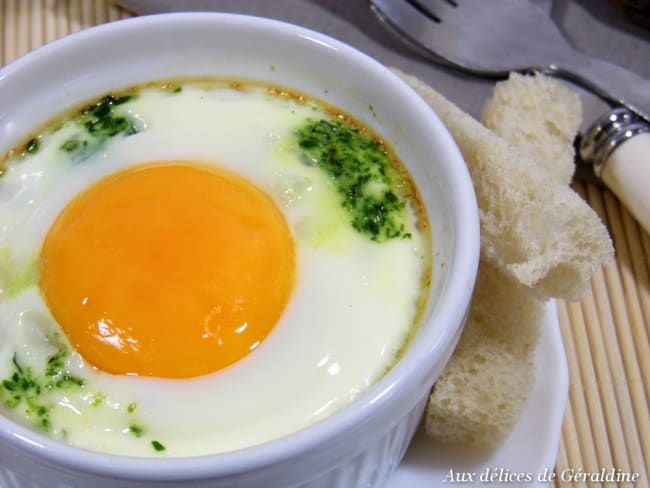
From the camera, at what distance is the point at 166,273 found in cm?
115

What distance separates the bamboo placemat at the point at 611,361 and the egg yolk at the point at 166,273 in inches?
21.7

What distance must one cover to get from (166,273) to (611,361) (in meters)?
1.01

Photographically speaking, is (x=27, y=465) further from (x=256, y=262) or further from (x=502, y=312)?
(x=502, y=312)

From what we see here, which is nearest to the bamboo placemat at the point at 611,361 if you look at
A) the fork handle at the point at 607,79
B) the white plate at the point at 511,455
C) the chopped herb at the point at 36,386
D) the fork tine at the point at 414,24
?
the white plate at the point at 511,455

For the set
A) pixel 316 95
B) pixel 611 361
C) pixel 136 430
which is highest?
pixel 316 95

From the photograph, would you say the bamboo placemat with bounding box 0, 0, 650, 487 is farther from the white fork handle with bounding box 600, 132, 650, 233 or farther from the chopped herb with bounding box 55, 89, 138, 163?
the chopped herb with bounding box 55, 89, 138, 163

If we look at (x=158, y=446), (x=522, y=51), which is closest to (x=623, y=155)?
(x=522, y=51)

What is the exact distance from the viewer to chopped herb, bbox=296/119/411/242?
4.11 ft

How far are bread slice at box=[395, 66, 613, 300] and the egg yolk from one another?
359 mm

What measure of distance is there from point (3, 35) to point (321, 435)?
171 centimetres

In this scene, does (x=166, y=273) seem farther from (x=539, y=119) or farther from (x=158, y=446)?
(x=539, y=119)

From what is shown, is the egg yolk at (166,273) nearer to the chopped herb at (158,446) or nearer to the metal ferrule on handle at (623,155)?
the chopped herb at (158,446)

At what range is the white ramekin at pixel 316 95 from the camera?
897 mm

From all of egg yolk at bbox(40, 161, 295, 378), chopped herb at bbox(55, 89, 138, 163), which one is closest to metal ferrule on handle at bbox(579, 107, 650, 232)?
→ egg yolk at bbox(40, 161, 295, 378)
